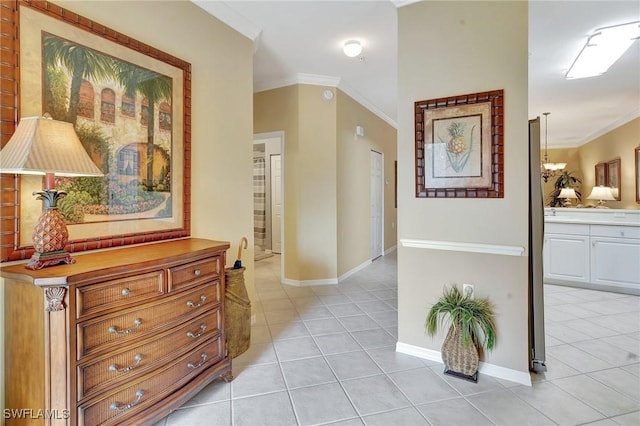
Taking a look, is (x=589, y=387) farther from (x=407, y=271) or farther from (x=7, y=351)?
(x=7, y=351)

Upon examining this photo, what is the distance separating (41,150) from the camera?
1236 mm

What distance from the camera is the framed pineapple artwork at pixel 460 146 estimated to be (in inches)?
82.0

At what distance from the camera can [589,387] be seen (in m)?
1.98

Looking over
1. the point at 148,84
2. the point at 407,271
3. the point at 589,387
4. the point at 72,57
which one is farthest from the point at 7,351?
the point at 589,387

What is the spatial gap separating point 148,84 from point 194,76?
16.6 inches

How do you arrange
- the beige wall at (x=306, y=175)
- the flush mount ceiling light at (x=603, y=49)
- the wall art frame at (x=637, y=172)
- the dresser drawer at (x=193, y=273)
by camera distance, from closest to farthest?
the dresser drawer at (x=193, y=273) < the flush mount ceiling light at (x=603, y=49) < the beige wall at (x=306, y=175) < the wall art frame at (x=637, y=172)

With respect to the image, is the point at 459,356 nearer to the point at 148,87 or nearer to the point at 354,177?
the point at 148,87

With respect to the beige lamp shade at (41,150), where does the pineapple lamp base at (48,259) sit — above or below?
below

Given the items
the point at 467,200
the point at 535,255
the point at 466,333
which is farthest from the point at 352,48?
the point at 466,333

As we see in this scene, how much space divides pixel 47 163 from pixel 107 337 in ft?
2.53

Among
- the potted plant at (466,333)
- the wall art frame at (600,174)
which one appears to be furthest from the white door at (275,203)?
the wall art frame at (600,174)

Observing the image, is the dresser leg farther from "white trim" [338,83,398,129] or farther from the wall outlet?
"white trim" [338,83,398,129]

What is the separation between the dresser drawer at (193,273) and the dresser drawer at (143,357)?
224mm

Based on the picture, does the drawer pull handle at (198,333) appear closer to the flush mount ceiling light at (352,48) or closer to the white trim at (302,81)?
the flush mount ceiling light at (352,48)
